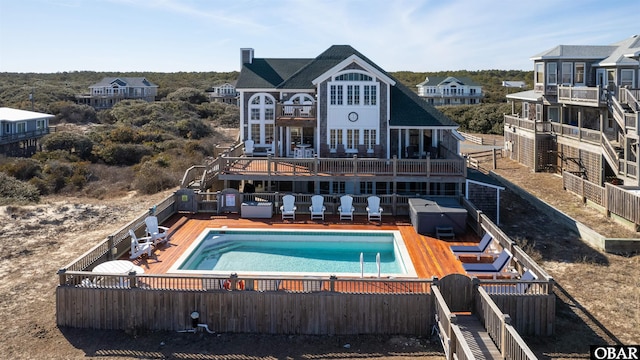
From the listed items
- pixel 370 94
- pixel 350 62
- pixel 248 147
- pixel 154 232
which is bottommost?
pixel 154 232

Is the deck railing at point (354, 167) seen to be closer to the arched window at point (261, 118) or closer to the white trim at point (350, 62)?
the white trim at point (350, 62)

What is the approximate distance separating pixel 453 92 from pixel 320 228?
75602 millimetres

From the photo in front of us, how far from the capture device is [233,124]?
220 feet

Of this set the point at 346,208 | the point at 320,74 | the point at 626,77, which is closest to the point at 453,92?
the point at 626,77

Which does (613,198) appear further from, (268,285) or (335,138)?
(268,285)

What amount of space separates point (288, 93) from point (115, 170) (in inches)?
620

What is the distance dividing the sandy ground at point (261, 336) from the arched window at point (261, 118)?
28.8 ft

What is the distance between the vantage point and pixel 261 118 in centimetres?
2761

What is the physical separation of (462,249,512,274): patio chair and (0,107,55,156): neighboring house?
41.1m

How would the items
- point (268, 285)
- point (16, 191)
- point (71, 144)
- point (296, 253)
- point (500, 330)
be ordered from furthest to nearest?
point (71, 144)
point (16, 191)
point (296, 253)
point (268, 285)
point (500, 330)

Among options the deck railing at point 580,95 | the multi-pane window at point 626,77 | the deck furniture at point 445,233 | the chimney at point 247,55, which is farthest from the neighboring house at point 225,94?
the deck furniture at point 445,233

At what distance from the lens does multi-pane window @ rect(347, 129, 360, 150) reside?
2527cm

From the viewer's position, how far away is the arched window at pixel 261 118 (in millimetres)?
27516

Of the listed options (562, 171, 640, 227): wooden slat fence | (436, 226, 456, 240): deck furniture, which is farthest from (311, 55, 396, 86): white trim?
(562, 171, 640, 227): wooden slat fence
